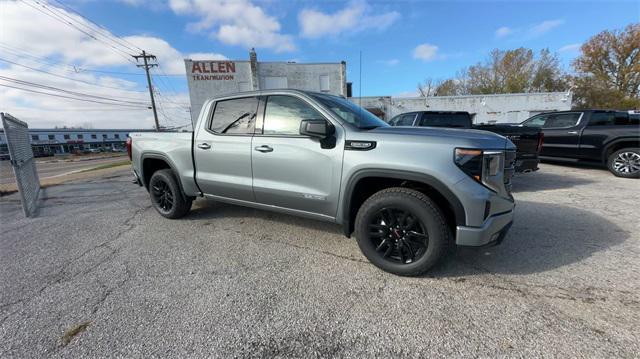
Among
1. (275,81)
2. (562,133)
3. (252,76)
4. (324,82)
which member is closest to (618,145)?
(562,133)

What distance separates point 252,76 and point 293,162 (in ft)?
78.2

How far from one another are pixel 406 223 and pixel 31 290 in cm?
357

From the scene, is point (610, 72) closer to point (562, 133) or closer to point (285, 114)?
point (562, 133)

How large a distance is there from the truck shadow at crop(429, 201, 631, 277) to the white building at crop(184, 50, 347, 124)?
2193cm

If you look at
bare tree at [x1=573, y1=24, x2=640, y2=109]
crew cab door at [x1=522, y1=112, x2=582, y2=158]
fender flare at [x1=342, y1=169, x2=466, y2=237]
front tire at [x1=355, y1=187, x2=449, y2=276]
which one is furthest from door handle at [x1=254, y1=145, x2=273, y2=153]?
bare tree at [x1=573, y1=24, x2=640, y2=109]

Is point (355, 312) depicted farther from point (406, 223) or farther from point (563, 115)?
point (563, 115)

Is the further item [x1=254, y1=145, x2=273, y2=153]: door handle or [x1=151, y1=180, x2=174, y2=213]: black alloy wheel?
[x1=151, y1=180, x2=174, y2=213]: black alloy wheel

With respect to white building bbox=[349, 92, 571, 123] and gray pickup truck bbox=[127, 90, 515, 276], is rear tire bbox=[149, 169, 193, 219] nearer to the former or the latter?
gray pickup truck bbox=[127, 90, 515, 276]

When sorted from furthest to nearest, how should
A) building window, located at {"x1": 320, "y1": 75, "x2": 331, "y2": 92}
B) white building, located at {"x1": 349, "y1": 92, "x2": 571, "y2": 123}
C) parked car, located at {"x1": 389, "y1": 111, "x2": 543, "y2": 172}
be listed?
building window, located at {"x1": 320, "y1": 75, "x2": 331, "y2": 92}, white building, located at {"x1": 349, "y1": 92, "x2": 571, "y2": 123}, parked car, located at {"x1": 389, "y1": 111, "x2": 543, "y2": 172}

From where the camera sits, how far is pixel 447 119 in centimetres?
676

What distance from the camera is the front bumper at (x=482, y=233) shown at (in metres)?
2.27

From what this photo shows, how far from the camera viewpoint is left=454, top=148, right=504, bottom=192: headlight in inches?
88.8

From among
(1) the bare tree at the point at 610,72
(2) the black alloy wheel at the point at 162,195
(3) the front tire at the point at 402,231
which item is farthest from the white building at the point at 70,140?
(1) the bare tree at the point at 610,72

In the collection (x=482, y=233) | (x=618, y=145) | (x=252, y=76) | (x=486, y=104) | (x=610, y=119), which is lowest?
(x=482, y=233)
